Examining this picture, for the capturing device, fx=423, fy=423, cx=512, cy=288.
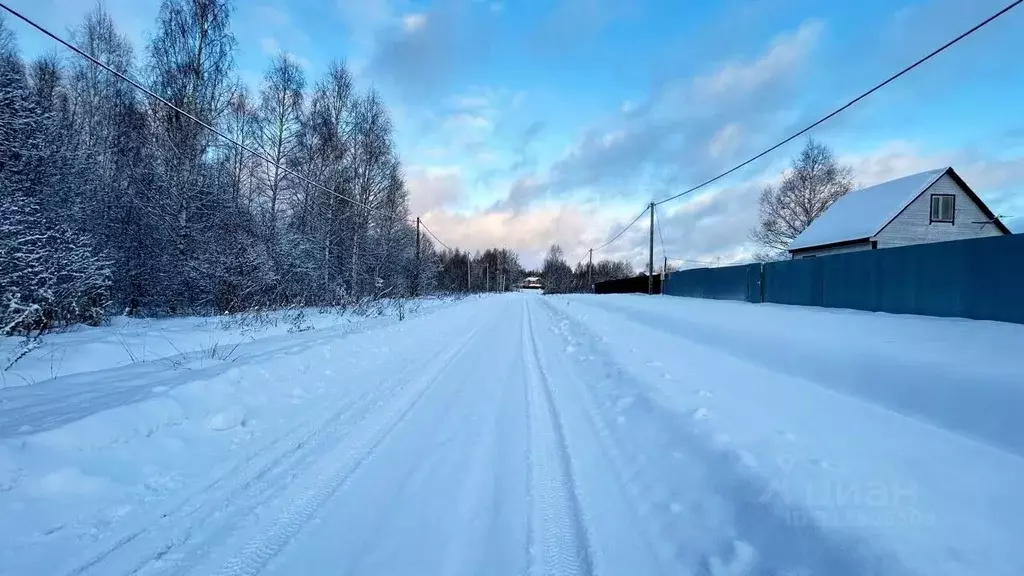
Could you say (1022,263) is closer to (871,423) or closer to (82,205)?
(871,423)

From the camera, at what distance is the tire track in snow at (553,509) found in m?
2.34

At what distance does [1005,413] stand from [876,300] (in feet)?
32.2

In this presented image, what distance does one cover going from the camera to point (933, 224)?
23875 millimetres

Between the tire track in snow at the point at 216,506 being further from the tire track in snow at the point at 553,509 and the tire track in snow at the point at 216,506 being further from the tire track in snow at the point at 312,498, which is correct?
the tire track in snow at the point at 553,509

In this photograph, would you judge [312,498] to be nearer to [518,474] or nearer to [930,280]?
[518,474]

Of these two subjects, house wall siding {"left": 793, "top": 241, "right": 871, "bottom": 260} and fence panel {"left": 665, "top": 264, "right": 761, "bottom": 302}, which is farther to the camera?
house wall siding {"left": 793, "top": 241, "right": 871, "bottom": 260}

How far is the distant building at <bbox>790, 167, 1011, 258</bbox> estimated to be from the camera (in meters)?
23.2

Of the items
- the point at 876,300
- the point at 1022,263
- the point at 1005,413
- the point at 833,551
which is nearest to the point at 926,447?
the point at 1005,413

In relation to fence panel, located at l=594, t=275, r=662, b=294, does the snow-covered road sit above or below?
below

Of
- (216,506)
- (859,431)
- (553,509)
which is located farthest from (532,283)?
(216,506)

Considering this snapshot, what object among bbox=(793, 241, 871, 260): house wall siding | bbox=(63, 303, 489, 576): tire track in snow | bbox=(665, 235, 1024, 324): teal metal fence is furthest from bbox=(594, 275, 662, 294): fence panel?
bbox=(63, 303, 489, 576): tire track in snow

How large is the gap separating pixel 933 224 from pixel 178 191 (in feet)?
119

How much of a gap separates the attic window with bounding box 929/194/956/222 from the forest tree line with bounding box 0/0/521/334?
3131cm

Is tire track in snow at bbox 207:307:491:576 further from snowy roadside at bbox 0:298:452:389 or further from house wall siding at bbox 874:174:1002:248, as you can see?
house wall siding at bbox 874:174:1002:248
